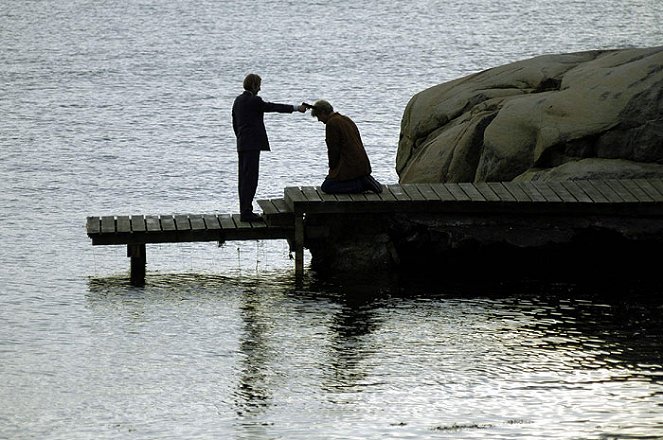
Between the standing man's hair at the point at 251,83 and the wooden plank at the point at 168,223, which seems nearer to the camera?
the wooden plank at the point at 168,223

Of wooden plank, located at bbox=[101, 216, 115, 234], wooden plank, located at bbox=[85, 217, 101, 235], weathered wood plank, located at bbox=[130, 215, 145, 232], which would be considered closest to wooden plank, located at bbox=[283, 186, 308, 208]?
weathered wood plank, located at bbox=[130, 215, 145, 232]

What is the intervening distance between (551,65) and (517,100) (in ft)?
6.69

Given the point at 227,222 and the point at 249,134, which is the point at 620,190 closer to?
the point at 249,134

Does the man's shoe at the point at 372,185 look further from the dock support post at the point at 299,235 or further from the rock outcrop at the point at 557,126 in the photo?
the rock outcrop at the point at 557,126

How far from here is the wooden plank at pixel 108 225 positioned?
22406 mm

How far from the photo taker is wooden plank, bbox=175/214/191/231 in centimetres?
2253

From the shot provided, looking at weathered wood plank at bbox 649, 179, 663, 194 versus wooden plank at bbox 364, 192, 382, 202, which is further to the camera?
weathered wood plank at bbox 649, 179, 663, 194

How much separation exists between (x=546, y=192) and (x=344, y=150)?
122 inches

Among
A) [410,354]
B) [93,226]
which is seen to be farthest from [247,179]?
[410,354]

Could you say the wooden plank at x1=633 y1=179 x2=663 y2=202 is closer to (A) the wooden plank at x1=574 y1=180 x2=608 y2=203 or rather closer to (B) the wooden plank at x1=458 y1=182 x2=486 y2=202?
(A) the wooden plank at x1=574 y1=180 x2=608 y2=203

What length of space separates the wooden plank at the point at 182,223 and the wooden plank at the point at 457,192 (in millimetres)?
3986

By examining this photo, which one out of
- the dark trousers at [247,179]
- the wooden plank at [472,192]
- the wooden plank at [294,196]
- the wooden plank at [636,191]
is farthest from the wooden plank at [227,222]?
the wooden plank at [636,191]

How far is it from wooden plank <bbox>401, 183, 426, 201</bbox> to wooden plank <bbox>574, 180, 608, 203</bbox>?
98.1 inches

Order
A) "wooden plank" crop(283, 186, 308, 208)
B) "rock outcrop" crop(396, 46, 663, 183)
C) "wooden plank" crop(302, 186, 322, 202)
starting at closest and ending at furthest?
"wooden plank" crop(283, 186, 308, 208), "wooden plank" crop(302, 186, 322, 202), "rock outcrop" crop(396, 46, 663, 183)
